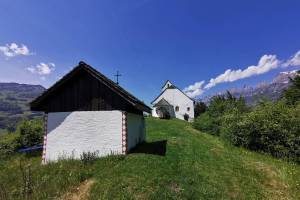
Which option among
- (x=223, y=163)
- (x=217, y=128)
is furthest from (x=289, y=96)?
(x=223, y=163)

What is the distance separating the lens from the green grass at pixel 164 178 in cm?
969

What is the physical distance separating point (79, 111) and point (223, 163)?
1029cm

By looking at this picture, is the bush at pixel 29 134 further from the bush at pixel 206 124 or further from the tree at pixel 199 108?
the tree at pixel 199 108

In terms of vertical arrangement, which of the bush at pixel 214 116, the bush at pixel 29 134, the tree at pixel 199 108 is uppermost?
the tree at pixel 199 108

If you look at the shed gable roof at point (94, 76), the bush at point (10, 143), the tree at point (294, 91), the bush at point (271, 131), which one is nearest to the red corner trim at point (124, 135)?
the shed gable roof at point (94, 76)

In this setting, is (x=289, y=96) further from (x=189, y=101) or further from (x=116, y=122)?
(x=116, y=122)

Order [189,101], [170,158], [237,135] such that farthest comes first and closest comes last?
1. [189,101]
2. [237,135]
3. [170,158]

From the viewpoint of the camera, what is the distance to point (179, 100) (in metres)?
58.7

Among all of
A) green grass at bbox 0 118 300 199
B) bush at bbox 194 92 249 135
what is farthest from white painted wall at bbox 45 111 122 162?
bush at bbox 194 92 249 135

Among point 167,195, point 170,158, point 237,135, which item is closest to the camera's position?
point 167,195

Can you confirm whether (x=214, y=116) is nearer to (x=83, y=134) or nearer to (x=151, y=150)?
(x=151, y=150)

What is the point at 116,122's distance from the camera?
49.7 ft

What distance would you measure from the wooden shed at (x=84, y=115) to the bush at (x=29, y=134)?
1169 cm

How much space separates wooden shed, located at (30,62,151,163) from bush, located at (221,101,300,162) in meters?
12.1
